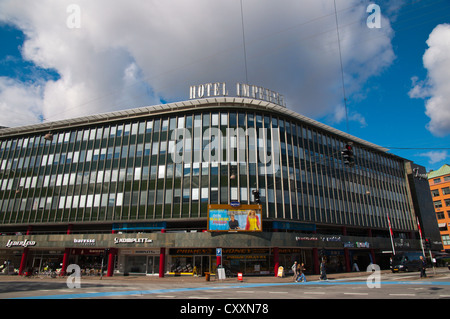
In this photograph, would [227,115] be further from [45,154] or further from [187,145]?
[45,154]

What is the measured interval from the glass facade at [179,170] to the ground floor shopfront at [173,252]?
2.91 meters

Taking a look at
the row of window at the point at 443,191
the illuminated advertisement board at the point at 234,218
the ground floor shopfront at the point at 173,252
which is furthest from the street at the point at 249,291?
the row of window at the point at 443,191

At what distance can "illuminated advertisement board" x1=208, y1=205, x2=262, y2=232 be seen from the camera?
34688 millimetres

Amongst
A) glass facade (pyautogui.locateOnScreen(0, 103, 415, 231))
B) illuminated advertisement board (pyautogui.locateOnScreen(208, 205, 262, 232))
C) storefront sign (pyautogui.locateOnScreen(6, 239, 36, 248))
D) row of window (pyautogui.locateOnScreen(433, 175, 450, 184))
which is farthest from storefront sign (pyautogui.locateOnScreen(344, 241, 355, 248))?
row of window (pyautogui.locateOnScreen(433, 175, 450, 184))

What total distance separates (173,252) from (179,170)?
35.5 ft

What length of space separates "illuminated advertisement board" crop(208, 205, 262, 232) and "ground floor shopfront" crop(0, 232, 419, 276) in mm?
966

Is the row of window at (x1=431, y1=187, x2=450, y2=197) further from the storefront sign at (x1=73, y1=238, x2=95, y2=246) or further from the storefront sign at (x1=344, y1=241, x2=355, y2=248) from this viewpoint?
the storefront sign at (x1=73, y1=238, x2=95, y2=246)

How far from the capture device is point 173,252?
Answer: 36.8 m

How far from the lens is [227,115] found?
39.9 meters

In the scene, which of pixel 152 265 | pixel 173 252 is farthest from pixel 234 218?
pixel 152 265

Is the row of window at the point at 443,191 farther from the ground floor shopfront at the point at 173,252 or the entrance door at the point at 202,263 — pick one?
the entrance door at the point at 202,263

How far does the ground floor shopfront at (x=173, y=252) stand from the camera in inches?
1371

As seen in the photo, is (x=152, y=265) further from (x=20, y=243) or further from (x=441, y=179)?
(x=441, y=179)

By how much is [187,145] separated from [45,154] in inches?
1014
